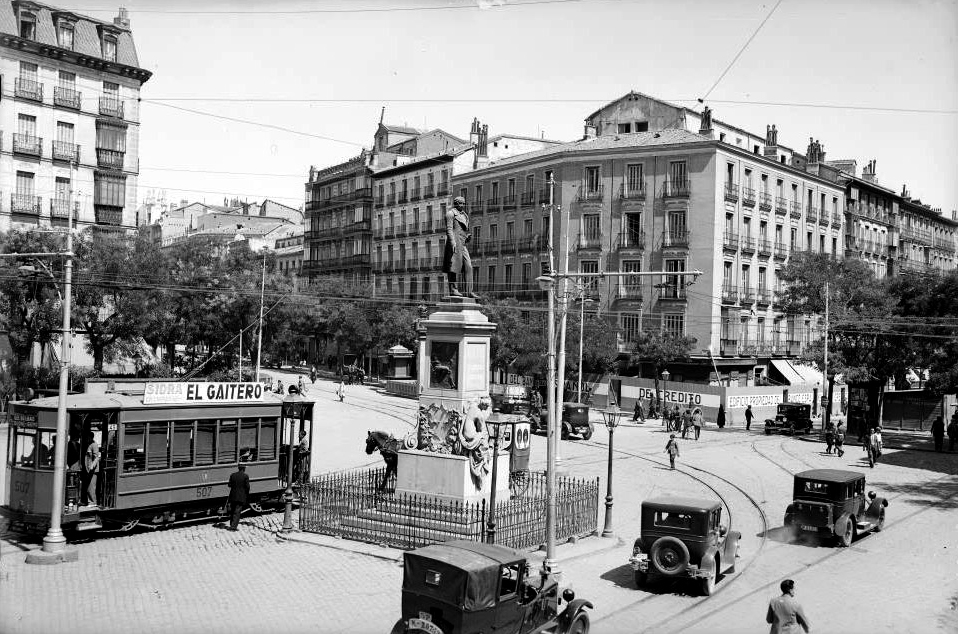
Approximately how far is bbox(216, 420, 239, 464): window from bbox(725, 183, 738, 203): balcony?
140ft

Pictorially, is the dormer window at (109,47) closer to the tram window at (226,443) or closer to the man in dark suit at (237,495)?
the tram window at (226,443)

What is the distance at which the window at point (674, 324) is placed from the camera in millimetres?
54781

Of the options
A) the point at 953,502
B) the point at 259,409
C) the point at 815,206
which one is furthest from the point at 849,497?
the point at 815,206

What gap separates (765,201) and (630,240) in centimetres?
1005

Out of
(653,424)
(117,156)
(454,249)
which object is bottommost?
(653,424)

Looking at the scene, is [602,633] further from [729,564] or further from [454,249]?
[454,249]

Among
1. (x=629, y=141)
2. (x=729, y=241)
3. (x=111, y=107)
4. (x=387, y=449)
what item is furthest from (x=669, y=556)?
(x=629, y=141)

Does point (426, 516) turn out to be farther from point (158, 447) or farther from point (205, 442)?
point (158, 447)

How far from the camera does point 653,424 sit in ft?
156

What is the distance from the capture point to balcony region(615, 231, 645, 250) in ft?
187

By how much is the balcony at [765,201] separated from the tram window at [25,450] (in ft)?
166

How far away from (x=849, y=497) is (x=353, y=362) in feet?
210

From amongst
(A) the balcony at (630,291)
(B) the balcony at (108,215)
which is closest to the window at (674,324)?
(A) the balcony at (630,291)

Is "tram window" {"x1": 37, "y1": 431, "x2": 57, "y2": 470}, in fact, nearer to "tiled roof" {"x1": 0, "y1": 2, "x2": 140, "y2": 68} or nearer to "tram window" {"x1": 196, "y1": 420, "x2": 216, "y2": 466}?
"tram window" {"x1": 196, "y1": 420, "x2": 216, "y2": 466}
